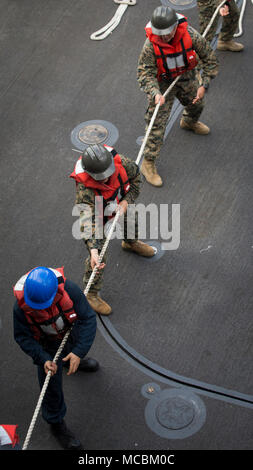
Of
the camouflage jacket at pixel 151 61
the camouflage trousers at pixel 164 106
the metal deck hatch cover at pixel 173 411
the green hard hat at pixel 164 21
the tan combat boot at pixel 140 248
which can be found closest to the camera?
the metal deck hatch cover at pixel 173 411

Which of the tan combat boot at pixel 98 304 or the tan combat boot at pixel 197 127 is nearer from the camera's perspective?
the tan combat boot at pixel 98 304

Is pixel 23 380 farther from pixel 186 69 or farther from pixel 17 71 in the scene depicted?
pixel 17 71

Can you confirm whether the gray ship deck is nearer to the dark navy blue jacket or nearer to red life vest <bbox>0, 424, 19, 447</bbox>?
the dark navy blue jacket

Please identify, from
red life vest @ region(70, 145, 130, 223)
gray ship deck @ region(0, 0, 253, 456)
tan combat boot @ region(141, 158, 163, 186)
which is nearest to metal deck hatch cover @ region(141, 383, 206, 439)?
gray ship deck @ region(0, 0, 253, 456)

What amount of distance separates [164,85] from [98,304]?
2604mm

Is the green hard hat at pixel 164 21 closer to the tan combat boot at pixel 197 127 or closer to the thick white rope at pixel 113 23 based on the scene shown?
the tan combat boot at pixel 197 127

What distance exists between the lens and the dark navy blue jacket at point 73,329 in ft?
14.0

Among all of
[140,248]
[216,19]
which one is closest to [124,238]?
[140,248]

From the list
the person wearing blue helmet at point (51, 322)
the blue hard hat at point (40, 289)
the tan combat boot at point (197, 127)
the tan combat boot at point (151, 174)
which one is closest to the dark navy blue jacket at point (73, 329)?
the person wearing blue helmet at point (51, 322)

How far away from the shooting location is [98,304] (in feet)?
18.5

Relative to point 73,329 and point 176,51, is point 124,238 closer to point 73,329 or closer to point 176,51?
point 73,329

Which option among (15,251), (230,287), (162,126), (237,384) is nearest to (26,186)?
(15,251)

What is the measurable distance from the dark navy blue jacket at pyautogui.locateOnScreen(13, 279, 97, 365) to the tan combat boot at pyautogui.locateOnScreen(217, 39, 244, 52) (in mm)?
5351
